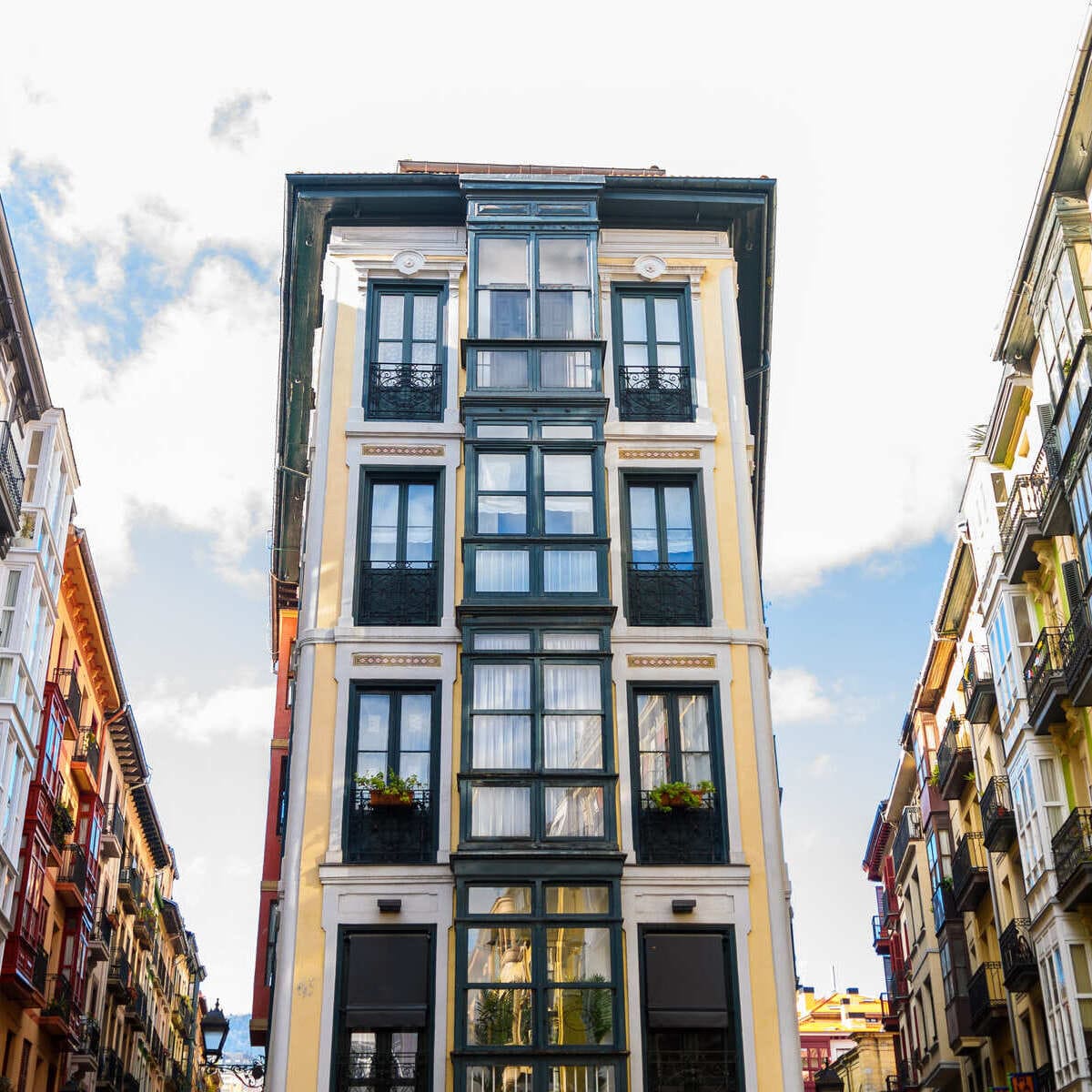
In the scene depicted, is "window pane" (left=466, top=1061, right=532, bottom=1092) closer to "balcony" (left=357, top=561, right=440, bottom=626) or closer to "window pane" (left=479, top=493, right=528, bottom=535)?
"balcony" (left=357, top=561, right=440, bottom=626)

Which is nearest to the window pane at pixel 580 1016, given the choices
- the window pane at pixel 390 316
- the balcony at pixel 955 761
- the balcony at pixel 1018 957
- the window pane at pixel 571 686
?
the window pane at pixel 571 686

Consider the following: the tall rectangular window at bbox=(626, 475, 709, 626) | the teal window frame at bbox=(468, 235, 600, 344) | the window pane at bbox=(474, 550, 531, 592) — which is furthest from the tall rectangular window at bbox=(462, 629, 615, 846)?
the teal window frame at bbox=(468, 235, 600, 344)

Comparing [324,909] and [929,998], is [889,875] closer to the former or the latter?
[929,998]

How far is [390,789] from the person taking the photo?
23.4 meters

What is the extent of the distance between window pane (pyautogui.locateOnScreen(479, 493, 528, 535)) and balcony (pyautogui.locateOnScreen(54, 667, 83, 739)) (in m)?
23.2

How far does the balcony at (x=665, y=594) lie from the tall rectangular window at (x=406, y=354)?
16.1ft

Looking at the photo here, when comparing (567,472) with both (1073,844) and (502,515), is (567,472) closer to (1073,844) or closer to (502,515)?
(502,515)

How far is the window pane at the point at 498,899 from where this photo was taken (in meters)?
22.5

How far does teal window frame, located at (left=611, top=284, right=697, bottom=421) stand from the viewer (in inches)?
1092

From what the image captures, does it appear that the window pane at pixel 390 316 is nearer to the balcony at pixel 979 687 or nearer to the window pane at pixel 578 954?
the window pane at pixel 578 954

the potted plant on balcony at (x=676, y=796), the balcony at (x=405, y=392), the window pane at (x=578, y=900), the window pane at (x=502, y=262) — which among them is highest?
the window pane at (x=502, y=262)

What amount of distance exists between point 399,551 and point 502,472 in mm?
2299

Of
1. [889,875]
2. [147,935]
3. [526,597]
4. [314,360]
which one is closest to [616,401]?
[526,597]

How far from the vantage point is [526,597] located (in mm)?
24844
